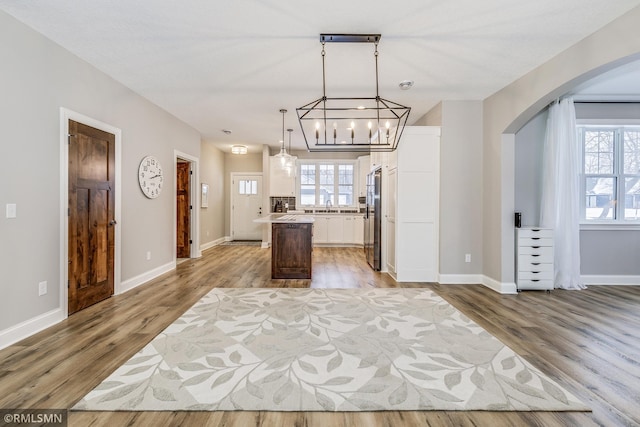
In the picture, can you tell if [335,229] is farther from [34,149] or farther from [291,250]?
[34,149]

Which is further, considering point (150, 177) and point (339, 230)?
point (339, 230)

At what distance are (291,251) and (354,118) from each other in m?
2.55

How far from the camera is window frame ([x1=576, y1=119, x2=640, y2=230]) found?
14.1 ft

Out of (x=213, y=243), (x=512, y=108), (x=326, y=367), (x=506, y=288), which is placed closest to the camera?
(x=326, y=367)

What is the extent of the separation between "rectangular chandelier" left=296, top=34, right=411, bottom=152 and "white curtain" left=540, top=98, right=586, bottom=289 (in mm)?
2067

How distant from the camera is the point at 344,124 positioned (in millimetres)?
5707

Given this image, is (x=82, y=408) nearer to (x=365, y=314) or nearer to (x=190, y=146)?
(x=365, y=314)

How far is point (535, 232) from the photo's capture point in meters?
3.96

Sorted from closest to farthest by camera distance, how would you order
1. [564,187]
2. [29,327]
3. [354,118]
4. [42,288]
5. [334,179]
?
1. [29,327]
2. [42,288]
3. [564,187]
4. [354,118]
5. [334,179]

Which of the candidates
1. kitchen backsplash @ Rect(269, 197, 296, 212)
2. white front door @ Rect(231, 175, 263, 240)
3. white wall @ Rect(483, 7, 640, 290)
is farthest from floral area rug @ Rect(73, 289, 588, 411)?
white front door @ Rect(231, 175, 263, 240)

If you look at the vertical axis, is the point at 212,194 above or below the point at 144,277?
above

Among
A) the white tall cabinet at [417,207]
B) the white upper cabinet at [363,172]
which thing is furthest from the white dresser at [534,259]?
the white upper cabinet at [363,172]

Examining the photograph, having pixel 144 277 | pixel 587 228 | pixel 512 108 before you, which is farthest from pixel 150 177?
pixel 587 228

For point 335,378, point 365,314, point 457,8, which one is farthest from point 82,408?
point 457,8
